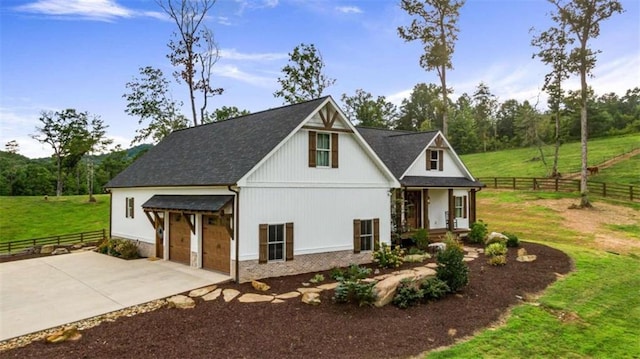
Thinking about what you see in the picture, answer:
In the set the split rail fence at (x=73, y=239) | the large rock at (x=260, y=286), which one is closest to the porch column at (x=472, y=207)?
the large rock at (x=260, y=286)

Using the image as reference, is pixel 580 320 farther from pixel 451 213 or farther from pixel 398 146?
pixel 398 146

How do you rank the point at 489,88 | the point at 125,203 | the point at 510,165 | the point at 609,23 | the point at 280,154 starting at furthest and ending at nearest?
the point at 489,88 < the point at 510,165 < the point at 609,23 < the point at 125,203 < the point at 280,154

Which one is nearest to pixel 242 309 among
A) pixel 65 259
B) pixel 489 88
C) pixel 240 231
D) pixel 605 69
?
pixel 240 231

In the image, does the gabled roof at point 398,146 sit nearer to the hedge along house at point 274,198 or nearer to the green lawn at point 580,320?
the hedge along house at point 274,198

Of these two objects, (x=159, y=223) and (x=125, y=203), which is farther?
(x=125, y=203)

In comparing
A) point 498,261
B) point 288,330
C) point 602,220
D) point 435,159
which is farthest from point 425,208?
point 288,330

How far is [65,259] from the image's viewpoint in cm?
1828

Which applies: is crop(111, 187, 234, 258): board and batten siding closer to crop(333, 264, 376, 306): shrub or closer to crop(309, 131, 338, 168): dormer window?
crop(309, 131, 338, 168): dormer window

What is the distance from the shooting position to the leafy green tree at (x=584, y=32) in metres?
26.5

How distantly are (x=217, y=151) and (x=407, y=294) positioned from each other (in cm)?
973

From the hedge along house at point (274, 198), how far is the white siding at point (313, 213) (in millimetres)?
36

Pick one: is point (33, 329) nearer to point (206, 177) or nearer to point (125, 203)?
point (206, 177)

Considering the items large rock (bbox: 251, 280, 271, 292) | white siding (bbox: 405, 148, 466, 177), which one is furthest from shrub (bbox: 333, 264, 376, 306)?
white siding (bbox: 405, 148, 466, 177)

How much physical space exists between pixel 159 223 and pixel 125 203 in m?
4.38
